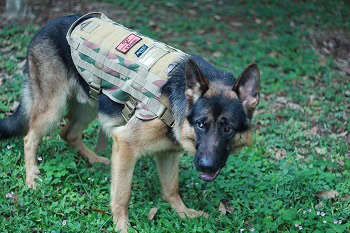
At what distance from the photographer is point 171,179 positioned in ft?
15.6

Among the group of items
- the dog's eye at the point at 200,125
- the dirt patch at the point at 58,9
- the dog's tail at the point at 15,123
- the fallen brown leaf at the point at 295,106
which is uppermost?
the dog's eye at the point at 200,125

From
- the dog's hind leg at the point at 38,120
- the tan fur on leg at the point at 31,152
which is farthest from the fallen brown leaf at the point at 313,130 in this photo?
the tan fur on leg at the point at 31,152

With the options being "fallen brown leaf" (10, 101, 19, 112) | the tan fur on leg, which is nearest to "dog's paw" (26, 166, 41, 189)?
the tan fur on leg

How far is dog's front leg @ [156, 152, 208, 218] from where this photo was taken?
4711 millimetres

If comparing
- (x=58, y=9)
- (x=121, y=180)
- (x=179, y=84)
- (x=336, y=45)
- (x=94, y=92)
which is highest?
(x=179, y=84)

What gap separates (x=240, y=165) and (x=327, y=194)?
1048 mm

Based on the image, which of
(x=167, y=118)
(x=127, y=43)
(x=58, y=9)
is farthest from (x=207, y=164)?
(x=58, y=9)

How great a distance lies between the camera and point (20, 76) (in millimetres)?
6746

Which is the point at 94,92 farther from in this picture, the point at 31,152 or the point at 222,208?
the point at 222,208

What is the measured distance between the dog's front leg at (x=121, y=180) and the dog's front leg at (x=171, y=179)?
20.6 inches

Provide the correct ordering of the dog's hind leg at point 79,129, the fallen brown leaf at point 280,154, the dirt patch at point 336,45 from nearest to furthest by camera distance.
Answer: the dog's hind leg at point 79,129
the fallen brown leaf at point 280,154
the dirt patch at point 336,45

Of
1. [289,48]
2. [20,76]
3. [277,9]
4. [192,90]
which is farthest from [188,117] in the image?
[277,9]

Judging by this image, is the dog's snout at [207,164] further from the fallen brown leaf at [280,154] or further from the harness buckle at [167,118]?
the fallen brown leaf at [280,154]

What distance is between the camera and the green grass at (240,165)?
4348mm
